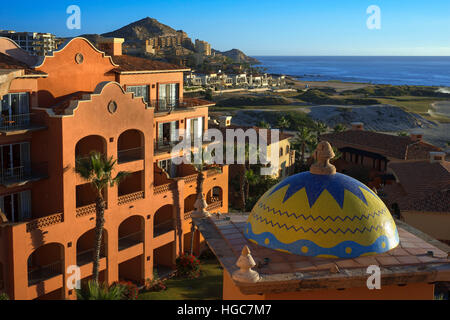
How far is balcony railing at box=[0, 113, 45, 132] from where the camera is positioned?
2764 cm

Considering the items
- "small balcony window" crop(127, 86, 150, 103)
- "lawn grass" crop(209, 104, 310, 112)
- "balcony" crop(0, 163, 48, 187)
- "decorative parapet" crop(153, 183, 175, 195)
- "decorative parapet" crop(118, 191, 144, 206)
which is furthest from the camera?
"lawn grass" crop(209, 104, 310, 112)

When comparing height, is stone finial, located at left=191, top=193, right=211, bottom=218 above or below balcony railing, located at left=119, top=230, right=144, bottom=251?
above

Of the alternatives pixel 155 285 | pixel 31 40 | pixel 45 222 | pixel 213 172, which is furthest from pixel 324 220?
pixel 31 40

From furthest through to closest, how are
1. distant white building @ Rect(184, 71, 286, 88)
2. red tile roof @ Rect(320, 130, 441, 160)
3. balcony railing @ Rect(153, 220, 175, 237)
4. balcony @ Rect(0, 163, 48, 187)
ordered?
1. distant white building @ Rect(184, 71, 286, 88)
2. red tile roof @ Rect(320, 130, 441, 160)
3. balcony railing @ Rect(153, 220, 175, 237)
4. balcony @ Rect(0, 163, 48, 187)

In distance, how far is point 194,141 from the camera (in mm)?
42531

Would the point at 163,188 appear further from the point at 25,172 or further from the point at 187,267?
the point at 25,172

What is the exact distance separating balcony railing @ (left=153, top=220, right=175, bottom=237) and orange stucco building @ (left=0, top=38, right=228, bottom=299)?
3.3 inches

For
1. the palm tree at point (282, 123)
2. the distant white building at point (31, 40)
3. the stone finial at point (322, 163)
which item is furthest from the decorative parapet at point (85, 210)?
the distant white building at point (31, 40)

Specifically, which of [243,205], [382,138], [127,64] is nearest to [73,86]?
[127,64]

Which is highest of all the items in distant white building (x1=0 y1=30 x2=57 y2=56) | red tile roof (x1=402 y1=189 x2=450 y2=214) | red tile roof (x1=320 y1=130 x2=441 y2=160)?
distant white building (x1=0 y1=30 x2=57 y2=56)

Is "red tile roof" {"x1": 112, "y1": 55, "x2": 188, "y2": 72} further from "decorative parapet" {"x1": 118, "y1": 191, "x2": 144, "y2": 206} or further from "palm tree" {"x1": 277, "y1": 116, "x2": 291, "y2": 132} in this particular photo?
"palm tree" {"x1": 277, "y1": 116, "x2": 291, "y2": 132}

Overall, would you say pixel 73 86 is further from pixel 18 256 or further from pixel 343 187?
pixel 343 187

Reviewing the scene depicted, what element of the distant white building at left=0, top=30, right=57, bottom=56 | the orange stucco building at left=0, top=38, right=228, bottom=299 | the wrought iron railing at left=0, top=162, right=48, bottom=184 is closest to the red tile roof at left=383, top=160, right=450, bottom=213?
the orange stucco building at left=0, top=38, right=228, bottom=299

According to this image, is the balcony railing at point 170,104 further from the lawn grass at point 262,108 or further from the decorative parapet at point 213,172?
the lawn grass at point 262,108
